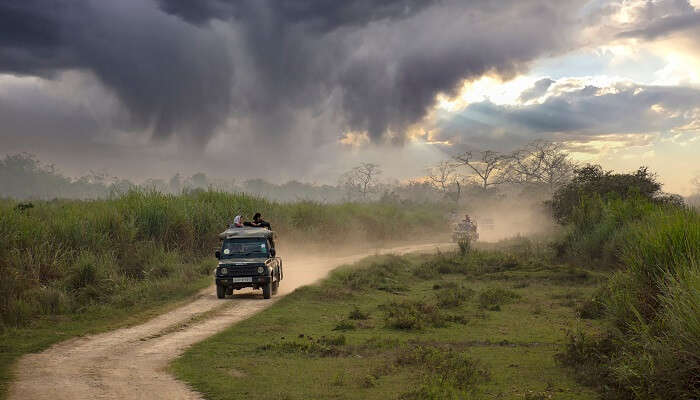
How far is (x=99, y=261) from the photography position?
2145 centimetres

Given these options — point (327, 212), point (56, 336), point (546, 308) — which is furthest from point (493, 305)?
point (327, 212)

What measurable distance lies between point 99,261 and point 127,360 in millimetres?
11162

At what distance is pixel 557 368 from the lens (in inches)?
435

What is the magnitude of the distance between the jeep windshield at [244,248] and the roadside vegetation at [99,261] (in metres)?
2.28

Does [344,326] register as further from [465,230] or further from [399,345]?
[465,230]

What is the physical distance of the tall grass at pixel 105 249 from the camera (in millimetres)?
17781

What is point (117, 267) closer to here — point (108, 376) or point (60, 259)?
point (60, 259)

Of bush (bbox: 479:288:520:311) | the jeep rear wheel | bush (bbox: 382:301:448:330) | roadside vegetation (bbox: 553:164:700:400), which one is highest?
roadside vegetation (bbox: 553:164:700:400)

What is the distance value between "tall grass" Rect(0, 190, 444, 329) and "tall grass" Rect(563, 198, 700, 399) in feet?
46.9

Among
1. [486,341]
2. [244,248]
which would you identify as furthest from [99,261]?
[486,341]

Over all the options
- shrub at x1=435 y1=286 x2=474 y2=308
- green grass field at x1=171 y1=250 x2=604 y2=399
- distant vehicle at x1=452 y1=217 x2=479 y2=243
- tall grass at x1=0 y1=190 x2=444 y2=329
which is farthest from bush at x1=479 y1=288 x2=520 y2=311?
distant vehicle at x1=452 y1=217 x2=479 y2=243

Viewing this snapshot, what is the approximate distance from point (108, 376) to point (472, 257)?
23857 millimetres

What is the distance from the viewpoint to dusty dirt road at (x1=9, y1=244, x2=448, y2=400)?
9.24 meters

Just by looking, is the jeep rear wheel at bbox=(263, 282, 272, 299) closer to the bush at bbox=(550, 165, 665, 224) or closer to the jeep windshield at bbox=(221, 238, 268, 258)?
the jeep windshield at bbox=(221, 238, 268, 258)
